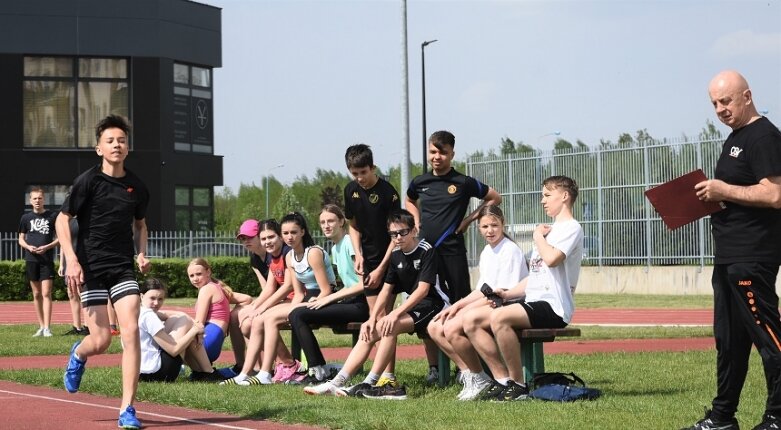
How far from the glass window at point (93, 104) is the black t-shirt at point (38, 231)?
28.1 metres

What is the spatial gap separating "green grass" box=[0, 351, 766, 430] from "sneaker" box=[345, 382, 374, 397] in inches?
12.4

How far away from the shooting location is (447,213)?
11.4 m

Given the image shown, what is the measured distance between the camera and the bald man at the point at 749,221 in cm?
752

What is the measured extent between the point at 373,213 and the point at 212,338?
2026 millimetres

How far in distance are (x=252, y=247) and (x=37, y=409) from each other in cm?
323

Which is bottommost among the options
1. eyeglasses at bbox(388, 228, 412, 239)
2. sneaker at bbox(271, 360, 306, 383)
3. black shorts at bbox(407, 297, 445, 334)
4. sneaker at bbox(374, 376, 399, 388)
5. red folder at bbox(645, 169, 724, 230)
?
sneaker at bbox(271, 360, 306, 383)

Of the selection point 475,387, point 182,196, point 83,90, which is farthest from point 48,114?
point 475,387

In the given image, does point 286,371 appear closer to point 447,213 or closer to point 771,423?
point 447,213

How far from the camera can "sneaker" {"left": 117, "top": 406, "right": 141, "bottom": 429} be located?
8.57 meters

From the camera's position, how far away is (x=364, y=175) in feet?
37.7

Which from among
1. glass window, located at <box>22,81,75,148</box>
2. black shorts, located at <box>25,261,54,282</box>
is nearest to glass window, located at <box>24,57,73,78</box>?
glass window, located at <box>22,81,75,148</box>

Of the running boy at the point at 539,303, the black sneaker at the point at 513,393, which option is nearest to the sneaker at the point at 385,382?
the running boy at the point at 539,303

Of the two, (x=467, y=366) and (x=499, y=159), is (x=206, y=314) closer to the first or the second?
(x=467, y=366)

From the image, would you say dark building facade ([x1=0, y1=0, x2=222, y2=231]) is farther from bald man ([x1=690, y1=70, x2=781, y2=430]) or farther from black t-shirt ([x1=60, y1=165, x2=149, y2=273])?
bald man ([x1=690, y1=70, x2=781, y2=430])
